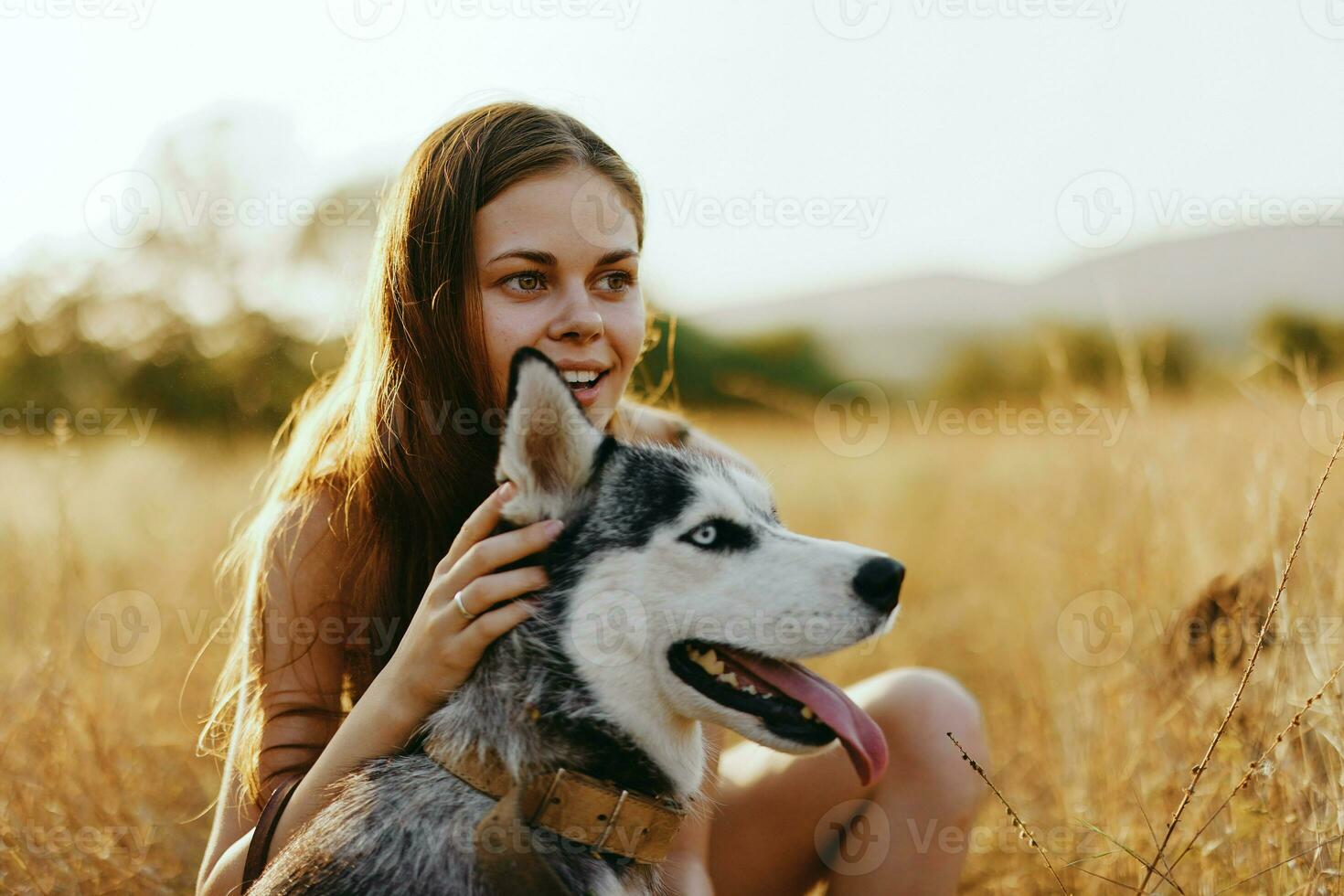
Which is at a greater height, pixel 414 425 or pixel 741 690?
pixel 414 425

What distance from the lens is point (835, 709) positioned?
2.08m

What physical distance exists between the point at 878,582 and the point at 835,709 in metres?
0.32

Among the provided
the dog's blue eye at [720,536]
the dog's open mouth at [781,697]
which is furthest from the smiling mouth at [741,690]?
the dog's blue eye at [720,536]

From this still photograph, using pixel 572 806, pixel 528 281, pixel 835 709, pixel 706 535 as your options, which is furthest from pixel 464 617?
pixel 528 281

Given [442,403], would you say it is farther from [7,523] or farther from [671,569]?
[7,523]

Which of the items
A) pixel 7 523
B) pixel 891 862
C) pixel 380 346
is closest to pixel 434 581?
pixel 380 346

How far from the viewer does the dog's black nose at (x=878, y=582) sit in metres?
1.99

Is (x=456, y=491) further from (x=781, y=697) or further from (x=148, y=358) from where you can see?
(x=148, y=358)

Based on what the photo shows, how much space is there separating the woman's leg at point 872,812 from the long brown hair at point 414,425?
1140 mm

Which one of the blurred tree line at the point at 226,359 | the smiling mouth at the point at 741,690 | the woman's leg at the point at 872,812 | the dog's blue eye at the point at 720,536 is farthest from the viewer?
the blurred tree line at the point at 226,359

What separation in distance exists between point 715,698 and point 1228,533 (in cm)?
318

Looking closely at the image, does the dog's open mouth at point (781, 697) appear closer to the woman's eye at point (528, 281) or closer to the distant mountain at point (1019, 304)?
the woman's eye at point (528, 281)

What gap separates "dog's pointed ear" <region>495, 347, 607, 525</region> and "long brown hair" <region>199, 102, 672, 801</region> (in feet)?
1.80

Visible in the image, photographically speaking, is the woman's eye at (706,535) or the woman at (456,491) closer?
the woman's eye at (706,535)
